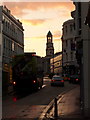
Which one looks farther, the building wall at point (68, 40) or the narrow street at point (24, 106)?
the building wall at point (68, 40)

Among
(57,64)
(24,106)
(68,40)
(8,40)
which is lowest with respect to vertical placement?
(24,106)

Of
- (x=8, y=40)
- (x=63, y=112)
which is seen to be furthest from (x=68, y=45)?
(x=63, y=112)

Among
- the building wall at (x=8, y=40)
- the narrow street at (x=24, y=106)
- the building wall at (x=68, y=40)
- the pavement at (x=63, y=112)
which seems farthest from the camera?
the building wall at (x=68, y=40)

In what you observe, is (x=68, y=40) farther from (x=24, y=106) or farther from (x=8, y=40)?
(x=24, y=106)

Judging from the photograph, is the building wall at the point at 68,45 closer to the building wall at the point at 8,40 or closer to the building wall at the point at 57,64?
the building wall at the point at 8,40

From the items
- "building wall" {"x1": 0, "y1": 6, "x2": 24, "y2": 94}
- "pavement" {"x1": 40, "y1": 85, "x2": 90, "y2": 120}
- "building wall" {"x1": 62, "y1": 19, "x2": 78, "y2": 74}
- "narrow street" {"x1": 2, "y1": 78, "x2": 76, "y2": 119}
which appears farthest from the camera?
"building wall" {"x1": 62, "y1": 19, "x2": 78, "y2": 74}

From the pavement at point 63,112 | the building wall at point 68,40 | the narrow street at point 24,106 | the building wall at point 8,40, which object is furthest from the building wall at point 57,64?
the pavement at point 63,112

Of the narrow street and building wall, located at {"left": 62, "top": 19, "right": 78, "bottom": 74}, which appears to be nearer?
the narrow street

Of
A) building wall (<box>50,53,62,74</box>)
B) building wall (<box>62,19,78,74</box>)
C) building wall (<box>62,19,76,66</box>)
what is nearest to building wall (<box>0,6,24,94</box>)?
building wall (<box>62,19,78,74</box>)

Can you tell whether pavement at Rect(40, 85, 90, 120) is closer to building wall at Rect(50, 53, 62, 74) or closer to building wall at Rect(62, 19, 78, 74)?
building wall at Rect(62, 19, 78, 74)

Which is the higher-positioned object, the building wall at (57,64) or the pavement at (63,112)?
the building wall at (57,64)

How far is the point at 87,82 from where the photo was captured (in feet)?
55.1

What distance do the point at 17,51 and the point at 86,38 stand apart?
44900mm

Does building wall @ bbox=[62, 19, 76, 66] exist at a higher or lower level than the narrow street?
higher
